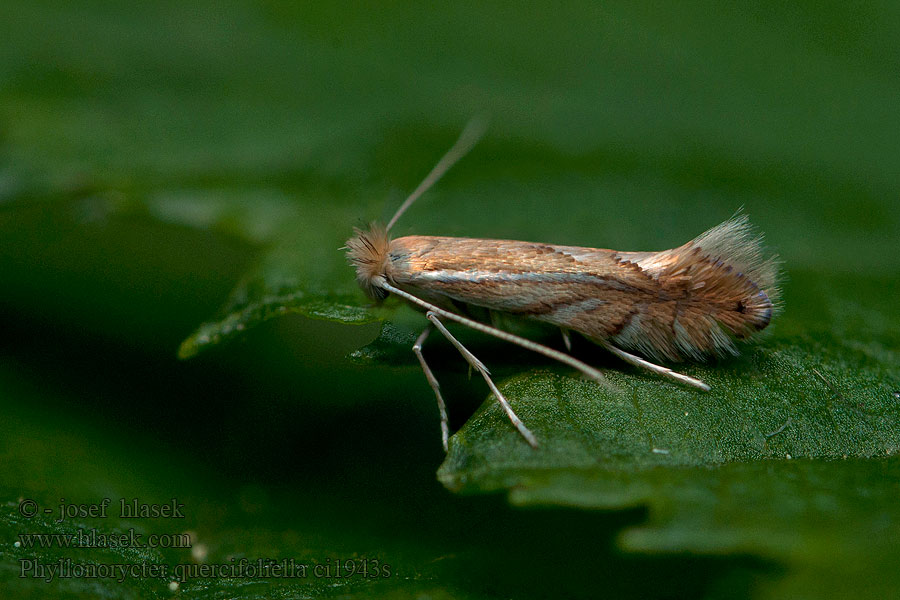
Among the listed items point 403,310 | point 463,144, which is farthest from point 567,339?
point 463,144

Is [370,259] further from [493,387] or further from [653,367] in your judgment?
[653,367]

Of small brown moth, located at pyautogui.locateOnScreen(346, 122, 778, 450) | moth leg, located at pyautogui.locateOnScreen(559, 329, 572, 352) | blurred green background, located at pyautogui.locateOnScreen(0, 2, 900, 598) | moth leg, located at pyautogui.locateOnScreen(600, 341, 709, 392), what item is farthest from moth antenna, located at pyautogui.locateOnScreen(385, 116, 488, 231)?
moth leg, located at pyautogui.locateOnScreen(600, 341, 709, 392)

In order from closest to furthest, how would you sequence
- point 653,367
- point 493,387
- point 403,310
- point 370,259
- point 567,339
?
point 493,387 → point 653,367 → point 567,339 → point 370,259 → point 403,310

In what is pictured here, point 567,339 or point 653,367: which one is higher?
point 567,339

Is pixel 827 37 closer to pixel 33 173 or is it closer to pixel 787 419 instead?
pixel 787 419

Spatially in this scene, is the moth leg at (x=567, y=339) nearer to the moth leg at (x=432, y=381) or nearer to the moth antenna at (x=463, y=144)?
the moth leg at (x=432, y=381)

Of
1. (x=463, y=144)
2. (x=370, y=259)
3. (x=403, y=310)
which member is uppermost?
(x=463, y=144)

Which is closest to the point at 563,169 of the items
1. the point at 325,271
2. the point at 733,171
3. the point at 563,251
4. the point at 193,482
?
the point at 733,171
